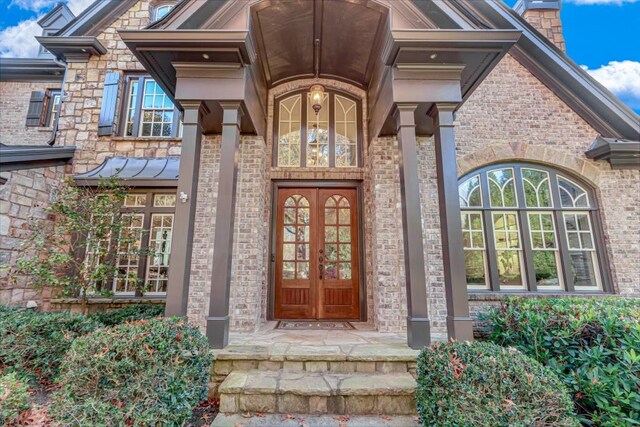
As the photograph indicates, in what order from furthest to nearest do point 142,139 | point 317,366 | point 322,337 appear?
point 142,139 < point 322,337 < point 317,366

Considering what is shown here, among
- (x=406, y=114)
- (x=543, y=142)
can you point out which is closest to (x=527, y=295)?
(x=543, y=142)

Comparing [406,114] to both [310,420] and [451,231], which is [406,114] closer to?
[451,231]

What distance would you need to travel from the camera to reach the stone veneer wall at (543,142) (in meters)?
4.93

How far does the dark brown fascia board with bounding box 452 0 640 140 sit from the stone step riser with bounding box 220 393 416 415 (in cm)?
608

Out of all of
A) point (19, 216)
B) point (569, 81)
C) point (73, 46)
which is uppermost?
point (73, 46)

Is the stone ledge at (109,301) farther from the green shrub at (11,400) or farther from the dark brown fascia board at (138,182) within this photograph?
the green shrub at (11,400)

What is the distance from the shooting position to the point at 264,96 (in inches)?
201

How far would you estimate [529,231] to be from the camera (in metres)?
5.11

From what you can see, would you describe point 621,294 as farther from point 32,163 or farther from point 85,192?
point 32,163

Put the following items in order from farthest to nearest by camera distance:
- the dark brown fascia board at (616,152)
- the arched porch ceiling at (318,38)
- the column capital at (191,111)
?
the dark brown fascia board at (616,152) → the arched porch ceiling at (318,38) → the column capital at (191,111)

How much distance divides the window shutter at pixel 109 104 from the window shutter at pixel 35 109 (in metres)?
2.73

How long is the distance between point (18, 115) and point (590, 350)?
11435 millimetres

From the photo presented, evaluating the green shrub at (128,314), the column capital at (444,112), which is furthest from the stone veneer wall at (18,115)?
the column capital at (444,112)

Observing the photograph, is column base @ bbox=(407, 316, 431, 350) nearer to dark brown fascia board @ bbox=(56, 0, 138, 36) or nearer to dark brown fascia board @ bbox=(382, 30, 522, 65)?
dark brown fascia board @ bbox=(382, 30, 522, 65)
